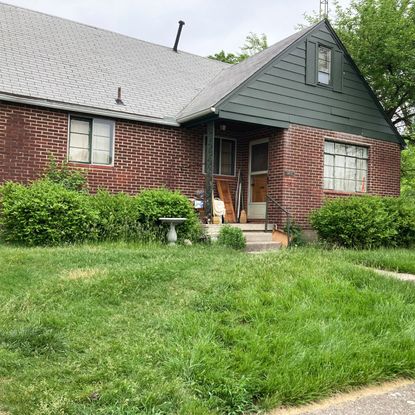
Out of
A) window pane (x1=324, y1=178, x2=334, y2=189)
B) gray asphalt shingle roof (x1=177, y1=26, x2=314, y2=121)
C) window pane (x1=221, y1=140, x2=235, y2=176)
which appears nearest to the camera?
gray asphalt shingle roof (x1=177, y1=26, x2=314, y2=121)

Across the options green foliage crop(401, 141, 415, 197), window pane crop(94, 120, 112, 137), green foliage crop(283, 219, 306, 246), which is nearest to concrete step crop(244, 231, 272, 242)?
green foliage crop(283, 219, 306, 246)

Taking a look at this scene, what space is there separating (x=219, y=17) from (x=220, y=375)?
25199mm

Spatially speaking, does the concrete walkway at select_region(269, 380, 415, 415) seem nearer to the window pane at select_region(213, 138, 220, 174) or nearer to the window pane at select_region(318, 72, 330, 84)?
the window pane at select_region(213, 138, 220, 174)

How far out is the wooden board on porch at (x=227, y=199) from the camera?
42.5ft

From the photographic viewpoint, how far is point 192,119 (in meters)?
11.5

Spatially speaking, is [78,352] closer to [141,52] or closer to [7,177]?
[7,177]

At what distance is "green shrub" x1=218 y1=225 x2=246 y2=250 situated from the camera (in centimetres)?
1003

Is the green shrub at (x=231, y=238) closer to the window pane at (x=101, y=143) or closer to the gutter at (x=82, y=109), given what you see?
the gutter at (x=82, y=109)

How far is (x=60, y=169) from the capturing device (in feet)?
34.7

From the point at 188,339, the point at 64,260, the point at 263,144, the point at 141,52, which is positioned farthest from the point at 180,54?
the point at 188,339

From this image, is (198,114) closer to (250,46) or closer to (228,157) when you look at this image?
(228,157)

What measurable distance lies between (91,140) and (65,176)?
128 centimetres

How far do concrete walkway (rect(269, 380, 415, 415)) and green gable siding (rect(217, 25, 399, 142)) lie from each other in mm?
8459

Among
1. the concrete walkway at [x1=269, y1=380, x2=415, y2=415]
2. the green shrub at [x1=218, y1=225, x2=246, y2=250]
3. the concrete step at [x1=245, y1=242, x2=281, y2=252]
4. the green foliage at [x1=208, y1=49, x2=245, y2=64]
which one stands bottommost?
the concrete walkway at [x1=269, y1=380, x2=415, y2=415]
